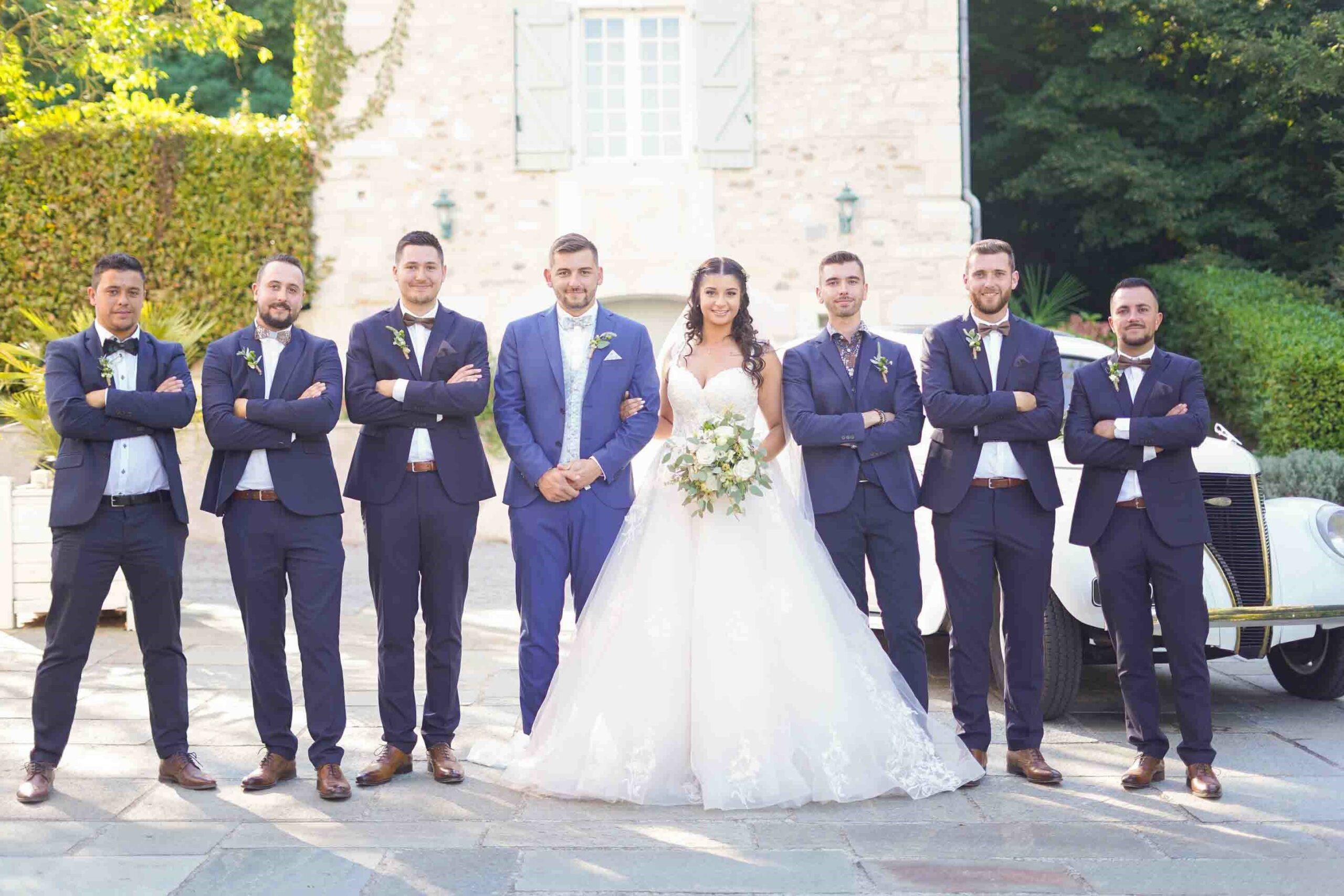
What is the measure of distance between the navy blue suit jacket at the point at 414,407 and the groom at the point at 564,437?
169 mm

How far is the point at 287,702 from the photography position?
17.6 feet

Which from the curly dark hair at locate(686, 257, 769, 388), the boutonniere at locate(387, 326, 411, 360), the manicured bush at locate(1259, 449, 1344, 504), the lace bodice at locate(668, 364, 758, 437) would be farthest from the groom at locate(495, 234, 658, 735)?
the manicured bush at locate(1259, 449, 1344, 504)

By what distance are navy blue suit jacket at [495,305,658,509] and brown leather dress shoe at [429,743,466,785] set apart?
1012mm

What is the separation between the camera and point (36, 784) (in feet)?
16.8

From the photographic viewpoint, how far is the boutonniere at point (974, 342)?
18.4ft

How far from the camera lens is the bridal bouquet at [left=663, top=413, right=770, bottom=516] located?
5328 millimetres

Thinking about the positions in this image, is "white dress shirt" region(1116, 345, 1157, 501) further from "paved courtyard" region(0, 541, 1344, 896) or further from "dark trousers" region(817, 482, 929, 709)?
"paved courtyard" region(0, 541, 1344, 896)

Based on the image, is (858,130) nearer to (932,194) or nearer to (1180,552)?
(932,194)

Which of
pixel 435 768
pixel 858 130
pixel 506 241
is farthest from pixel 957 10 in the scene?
pixel 435 768

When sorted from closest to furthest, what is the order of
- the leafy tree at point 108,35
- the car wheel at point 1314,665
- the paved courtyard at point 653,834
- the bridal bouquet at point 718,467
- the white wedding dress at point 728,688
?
the paved courtyard at point 653,834 < the white wedding dress at point 728,688 < the bridal bouquet at point 718,467 < the car wheel at point 1314,665 < the leafy tree at point 108,35

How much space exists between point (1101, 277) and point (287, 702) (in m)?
15.5

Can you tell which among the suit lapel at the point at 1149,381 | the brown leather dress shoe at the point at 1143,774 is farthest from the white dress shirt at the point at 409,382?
the brown leather dress shoe at the point at 1143,774

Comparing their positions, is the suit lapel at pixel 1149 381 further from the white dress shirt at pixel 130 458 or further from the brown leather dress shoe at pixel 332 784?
the white dress shirt at pixel 130 458

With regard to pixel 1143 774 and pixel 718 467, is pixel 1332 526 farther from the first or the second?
pixel 718 467
